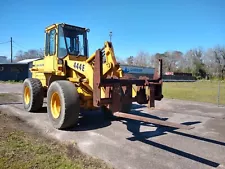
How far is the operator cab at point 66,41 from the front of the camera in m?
7.56

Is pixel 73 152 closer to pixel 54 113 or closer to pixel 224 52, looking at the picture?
pixel 54 113

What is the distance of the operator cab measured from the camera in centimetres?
756

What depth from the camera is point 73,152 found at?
464 centimetres

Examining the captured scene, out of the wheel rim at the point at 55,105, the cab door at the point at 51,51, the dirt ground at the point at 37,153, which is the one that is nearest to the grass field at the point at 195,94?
the cab door at the point at 51,51

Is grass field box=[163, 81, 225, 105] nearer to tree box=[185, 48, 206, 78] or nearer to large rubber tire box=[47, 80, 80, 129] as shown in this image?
large rubber tire box=[47, 80, 80, 129]

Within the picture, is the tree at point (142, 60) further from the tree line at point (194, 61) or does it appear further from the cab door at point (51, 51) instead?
the cab door at point (51, 51)

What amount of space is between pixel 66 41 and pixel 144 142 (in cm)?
426

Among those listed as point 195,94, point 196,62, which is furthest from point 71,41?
point 196,62

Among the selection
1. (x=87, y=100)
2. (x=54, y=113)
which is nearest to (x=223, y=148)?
(x=87, y=100)

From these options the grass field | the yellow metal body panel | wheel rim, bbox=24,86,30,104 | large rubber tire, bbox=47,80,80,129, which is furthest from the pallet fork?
the grass field

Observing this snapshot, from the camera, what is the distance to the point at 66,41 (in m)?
7.62

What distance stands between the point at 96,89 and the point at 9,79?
3509 cm

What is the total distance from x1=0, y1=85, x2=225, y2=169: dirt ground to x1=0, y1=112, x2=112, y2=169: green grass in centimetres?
30

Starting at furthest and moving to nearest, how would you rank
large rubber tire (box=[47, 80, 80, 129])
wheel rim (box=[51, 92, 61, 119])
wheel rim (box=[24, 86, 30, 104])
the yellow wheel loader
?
1. wheel rim (box=[24, 86, 30, 104])
2. wheel rim (box=[51, 92, 61, 119])
3. large rubber tire (box=[47, 80, 80, 129])
4. the yellow wheel loader
